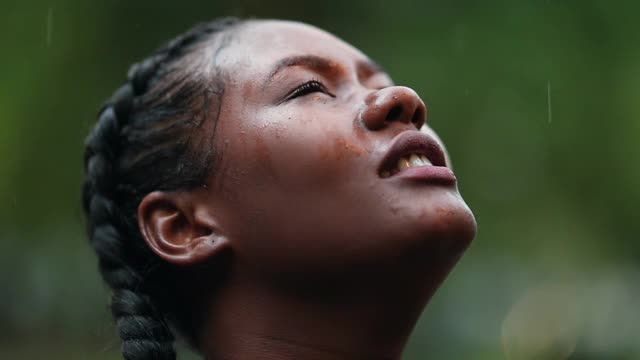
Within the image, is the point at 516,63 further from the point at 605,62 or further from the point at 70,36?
the point at 70,36

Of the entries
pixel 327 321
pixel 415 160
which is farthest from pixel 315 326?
pixel 415 160

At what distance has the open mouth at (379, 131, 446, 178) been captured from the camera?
2.46 meters

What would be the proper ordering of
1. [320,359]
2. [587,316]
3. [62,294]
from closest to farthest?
[320,359]
[62,294]
[587,316]

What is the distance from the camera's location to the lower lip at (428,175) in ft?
7.94

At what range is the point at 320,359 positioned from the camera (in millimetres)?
2498

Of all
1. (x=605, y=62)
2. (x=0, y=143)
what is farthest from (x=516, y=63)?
(x=0, y=143)

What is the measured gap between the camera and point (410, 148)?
2.49 metres

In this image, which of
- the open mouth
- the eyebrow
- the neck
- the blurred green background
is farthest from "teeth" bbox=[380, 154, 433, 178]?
the blurred green background

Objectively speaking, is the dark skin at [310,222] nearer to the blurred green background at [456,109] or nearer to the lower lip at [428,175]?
the lower lip at [428,175]

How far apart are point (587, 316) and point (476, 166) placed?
1988 mm

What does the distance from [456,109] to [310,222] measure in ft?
14.5

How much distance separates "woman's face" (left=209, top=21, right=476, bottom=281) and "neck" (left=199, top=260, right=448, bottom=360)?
0.07 m

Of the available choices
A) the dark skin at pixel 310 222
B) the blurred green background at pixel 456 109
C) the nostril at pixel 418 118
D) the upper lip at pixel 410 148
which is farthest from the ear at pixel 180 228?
the blurred green background at pixel 456 109

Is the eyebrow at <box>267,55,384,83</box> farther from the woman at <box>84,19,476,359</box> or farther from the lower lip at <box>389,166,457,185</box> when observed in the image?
the lower lip at <box>389,166,457,185</box>
